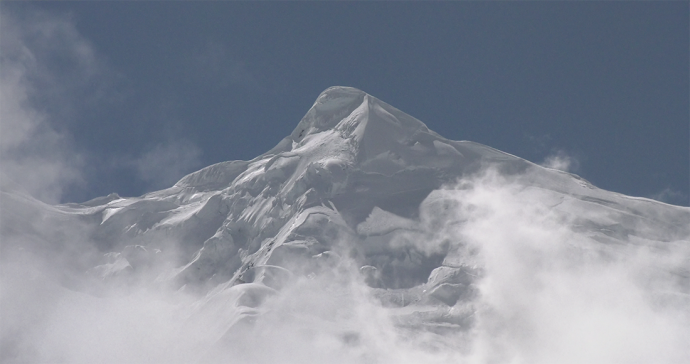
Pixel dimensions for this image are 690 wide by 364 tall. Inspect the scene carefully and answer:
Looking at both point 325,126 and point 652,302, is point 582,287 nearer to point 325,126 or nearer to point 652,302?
point 652,302

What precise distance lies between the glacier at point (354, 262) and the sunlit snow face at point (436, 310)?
26 centimetres

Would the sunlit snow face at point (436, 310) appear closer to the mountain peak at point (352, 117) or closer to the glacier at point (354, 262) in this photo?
the glacier at point (354, 262)

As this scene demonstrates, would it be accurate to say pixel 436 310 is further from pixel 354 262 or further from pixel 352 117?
pixel 352 117

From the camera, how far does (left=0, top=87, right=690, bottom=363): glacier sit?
115 meters

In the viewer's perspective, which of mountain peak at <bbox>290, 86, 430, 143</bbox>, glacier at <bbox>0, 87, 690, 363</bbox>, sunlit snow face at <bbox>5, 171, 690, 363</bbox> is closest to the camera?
sunlit snow face at <bbox>5, 171, 690, 363</bbox>

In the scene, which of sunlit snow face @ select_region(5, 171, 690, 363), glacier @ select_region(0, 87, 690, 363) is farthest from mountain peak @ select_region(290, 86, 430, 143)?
sunlit snow face @ select_region(5, 171, 690, 363)

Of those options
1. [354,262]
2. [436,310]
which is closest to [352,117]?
[354,262]

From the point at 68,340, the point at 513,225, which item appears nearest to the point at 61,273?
the point at 68,340

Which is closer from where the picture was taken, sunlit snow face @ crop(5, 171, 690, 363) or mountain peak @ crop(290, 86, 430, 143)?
sunlit snow face @ crop(5, 171, 690, 363)

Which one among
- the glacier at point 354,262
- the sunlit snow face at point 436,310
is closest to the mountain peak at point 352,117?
the glacier at point 354,262

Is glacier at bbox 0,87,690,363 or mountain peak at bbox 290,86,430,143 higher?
mountain peak at bbox 290,86,430,143

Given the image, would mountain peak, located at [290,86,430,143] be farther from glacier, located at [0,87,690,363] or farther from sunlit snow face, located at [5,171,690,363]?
sunlit snow face, located at [5,171,690,363]

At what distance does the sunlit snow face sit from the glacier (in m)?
0.26

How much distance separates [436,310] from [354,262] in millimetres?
14591
